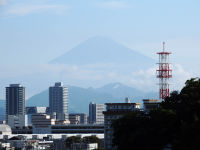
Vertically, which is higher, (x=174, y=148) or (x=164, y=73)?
(x=164, y=73)

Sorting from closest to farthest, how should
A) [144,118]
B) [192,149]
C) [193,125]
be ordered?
[192,149], [193,125], [144,118]

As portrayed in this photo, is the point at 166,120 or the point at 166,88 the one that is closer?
the point at 166,120

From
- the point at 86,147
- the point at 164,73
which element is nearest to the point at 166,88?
the point at 164,73

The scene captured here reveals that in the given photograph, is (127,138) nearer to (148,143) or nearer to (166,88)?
(148,143)

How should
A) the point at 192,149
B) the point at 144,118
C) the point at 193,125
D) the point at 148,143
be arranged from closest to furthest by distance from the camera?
the point at 192,149, the point at 193,125, the point at 148,143, the point at 144,118

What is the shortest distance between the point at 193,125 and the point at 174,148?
3.24 metres

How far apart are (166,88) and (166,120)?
89.3m

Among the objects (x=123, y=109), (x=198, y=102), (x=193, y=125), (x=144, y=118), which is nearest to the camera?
(x=193, y=125)

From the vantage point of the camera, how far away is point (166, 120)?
107 metres

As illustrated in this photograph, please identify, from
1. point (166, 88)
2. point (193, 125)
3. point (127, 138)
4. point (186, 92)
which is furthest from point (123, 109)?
point (193, 125)

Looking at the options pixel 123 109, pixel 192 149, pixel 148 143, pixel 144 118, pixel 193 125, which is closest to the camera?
pixel 192 149

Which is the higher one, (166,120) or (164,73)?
(164,73)

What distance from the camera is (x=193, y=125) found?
90375mm

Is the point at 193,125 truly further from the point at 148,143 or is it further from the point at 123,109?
the point at 123,109
